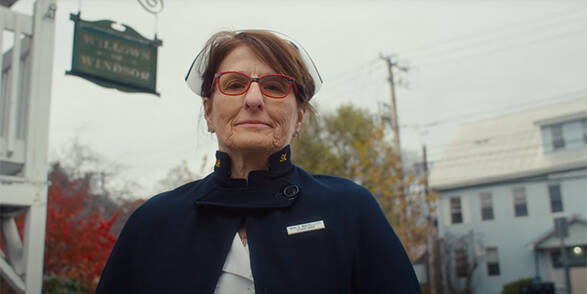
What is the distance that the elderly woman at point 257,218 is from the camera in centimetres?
152

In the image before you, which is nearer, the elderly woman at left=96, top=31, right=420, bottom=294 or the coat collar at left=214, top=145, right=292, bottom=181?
the elderly woman at left=96, top=31, right=420, bottom=294

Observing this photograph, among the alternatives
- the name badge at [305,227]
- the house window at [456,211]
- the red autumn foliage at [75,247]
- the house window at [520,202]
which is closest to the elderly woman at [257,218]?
the name badge at [305,227]

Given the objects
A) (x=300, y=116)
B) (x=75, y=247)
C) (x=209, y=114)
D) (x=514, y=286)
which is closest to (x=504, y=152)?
(x=514, y=286)

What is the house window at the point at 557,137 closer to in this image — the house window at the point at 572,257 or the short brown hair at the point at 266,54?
the house window at the point at 572,257

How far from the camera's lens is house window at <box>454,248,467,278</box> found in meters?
24.4

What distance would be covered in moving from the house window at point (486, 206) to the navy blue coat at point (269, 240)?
24584 mm

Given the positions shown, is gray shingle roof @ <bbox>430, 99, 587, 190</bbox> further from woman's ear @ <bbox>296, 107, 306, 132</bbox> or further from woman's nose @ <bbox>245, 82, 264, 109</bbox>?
woman's nose @ <bbox>245, 82, 264, 109</bbox>

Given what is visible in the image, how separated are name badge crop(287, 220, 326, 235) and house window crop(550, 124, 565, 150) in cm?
2463

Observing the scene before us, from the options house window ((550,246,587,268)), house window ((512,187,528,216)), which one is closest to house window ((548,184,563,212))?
house window ((512,187,528,216))

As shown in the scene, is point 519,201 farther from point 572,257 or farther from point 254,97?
point 254,97

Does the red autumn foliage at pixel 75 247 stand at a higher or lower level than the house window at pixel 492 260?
higher

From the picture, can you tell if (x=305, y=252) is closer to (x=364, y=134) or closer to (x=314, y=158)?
(x=314, y=158)

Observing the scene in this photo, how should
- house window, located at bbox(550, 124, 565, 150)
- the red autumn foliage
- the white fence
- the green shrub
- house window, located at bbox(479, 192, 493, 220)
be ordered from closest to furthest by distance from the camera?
the white fence → the red autumn foliage → the green shrub → house window, located at bbox(550, 124, 565, 150) → house window, located at bbox(479, 192, 493, 220)

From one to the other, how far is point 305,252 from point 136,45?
4.32m
